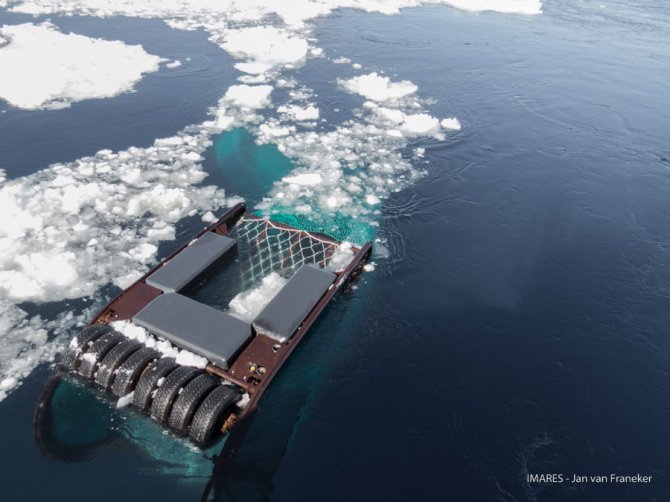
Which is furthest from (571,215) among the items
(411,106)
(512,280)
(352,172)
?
(411,106)

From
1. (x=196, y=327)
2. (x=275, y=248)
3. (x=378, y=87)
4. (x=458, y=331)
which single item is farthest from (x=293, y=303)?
(x=378, y=87)

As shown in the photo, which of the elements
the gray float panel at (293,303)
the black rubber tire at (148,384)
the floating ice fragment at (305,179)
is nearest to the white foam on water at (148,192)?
the floating ice fragment at (305,179)

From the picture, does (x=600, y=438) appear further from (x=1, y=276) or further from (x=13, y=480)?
(x=1, y=276)

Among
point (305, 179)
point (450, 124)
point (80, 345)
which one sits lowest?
point (80, 345)

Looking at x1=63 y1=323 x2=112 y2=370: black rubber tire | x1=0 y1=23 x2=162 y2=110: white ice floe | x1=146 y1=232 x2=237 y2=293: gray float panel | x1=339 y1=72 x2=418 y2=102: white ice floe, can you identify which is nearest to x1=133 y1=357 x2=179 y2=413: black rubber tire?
x1=63 y1=323 x2=112 y2=370: black rubber tire

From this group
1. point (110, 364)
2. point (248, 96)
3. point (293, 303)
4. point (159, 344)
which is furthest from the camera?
point (248, 96)

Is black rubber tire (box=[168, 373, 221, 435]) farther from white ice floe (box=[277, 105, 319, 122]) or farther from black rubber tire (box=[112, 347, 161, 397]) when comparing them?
white ice floe (box=[277, 105, 319, 122])

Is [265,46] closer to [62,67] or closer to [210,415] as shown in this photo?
[62,67]
